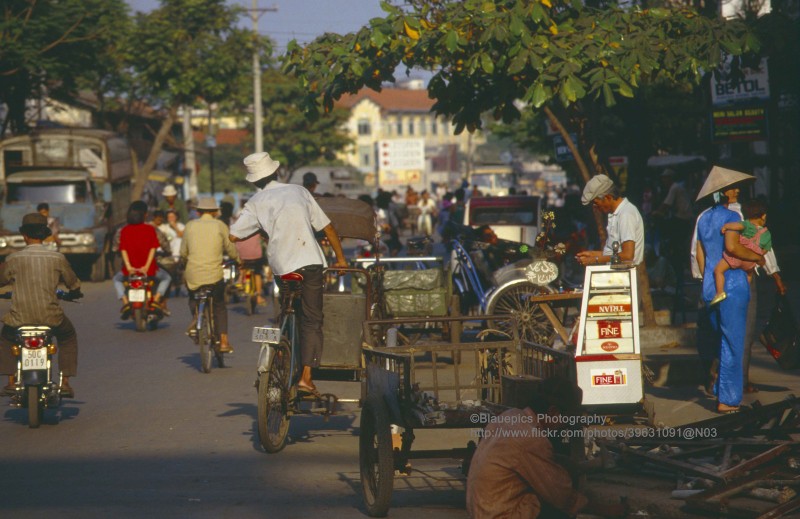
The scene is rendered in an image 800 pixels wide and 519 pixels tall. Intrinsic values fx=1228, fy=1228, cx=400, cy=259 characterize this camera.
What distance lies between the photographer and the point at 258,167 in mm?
9477

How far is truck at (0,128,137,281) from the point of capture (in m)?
28.2

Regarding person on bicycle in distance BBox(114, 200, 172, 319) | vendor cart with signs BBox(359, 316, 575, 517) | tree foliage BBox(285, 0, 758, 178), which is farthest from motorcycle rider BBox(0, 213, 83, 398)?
person on bicycle in distance BBox(114, 200, 172, 319)

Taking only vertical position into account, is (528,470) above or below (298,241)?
below

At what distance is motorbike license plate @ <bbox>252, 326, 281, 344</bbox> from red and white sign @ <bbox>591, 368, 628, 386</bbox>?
2327mm

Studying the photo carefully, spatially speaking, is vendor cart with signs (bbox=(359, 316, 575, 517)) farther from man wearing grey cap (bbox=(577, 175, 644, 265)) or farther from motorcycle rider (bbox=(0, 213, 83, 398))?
motorcycle rider (bbox=(0, 213, 83, 398))

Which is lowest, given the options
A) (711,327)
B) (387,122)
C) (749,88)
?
(711,327)

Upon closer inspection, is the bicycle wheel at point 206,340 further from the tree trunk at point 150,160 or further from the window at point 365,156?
the window at point 365,156

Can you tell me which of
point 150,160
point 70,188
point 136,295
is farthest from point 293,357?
point 150,160

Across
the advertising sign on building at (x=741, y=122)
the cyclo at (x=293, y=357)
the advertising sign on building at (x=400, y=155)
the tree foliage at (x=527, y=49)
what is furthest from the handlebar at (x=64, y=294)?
the advertising sign on building at (x=400, y=155)

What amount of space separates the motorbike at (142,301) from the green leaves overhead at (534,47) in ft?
14.6

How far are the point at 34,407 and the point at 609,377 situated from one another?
15.2 feet

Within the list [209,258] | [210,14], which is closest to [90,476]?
[209,258]

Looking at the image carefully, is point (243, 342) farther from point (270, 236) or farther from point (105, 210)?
point (105, 210)

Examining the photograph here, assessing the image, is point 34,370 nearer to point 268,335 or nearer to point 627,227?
point 268,335
